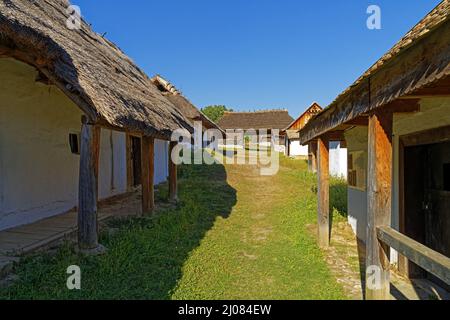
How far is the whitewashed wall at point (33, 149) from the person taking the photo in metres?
5.46

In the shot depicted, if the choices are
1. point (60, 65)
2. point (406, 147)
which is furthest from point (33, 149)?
point (406, 147)

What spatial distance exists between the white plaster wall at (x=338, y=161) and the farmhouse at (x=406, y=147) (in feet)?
26.2

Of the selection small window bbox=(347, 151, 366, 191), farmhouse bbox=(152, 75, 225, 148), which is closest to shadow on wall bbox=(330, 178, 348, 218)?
small window bbox=(347, 151, 366, 191)

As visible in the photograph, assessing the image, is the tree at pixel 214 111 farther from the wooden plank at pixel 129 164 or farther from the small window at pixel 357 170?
the small window at pixel 357 170

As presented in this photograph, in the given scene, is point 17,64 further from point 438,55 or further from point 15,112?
point 438,55

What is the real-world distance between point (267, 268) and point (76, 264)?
2.60 meters

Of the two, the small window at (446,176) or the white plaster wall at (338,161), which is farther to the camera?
the white plaster wall at (338,161)

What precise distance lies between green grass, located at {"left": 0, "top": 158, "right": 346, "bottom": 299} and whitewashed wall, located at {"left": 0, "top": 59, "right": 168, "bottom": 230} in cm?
159

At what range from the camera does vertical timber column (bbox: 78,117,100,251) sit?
453 centimetres

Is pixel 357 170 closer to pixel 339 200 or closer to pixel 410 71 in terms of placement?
pixel 339 200

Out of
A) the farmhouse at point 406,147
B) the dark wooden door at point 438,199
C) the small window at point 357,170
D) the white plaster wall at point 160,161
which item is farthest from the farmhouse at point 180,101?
the dark wooden door at point 438,199
